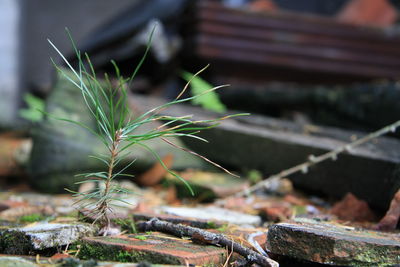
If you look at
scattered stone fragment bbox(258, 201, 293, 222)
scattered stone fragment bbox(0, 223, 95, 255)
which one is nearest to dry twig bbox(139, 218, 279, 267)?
scattered stone fragment bbox(0, 223, 95, 255)

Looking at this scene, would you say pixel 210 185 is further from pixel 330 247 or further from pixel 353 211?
pixel 330 247

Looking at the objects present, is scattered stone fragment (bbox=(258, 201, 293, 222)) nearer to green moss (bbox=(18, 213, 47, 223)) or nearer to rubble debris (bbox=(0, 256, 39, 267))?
green moss (bbox=(18, 213, 47, 223))

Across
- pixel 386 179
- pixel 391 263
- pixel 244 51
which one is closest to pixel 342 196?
pixel 386 179

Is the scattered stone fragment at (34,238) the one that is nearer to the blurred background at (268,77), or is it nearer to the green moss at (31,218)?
the green moss at (31,218)

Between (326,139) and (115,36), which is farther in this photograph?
(115,36)

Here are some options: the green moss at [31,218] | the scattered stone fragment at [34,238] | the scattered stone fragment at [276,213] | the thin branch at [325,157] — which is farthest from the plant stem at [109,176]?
the thin branch at [325,157]

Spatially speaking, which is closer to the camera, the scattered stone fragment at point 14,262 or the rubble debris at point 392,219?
the scattered stone fragment at point 14,262

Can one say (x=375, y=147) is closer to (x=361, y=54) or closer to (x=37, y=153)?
(x=37, y=153)
